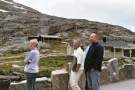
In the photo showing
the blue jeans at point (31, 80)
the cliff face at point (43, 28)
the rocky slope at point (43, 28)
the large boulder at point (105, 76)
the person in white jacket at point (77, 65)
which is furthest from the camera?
the cliff face at point (43, 28)

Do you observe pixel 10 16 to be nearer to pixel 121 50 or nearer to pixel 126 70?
pixel 121 50

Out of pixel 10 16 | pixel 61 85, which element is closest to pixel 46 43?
pixel 10 16

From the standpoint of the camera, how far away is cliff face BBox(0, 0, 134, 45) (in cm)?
13525

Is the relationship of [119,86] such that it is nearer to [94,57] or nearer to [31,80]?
[94,57]

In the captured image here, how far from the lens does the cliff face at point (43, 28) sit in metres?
135

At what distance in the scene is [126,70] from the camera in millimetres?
27891

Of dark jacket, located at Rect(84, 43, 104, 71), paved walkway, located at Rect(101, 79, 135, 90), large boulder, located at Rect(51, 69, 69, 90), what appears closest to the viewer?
dark jacket, located at Rect(84, 43, 104, 71)

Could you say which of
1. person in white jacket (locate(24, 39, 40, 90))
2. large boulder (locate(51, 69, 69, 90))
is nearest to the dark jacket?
person in white jacket (locate(24, 39, 40, 90))

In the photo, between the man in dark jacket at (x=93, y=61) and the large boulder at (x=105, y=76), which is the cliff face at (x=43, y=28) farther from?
the man in dark jacket at (x=93, y=61)

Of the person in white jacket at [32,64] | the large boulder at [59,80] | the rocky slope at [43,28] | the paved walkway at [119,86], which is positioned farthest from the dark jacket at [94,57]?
the rocky slope at [43,28]

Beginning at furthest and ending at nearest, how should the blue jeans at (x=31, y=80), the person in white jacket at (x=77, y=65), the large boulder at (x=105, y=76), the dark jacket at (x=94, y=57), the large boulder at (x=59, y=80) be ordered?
the large boulder at (x=105, y=76) → the large boulder at (x=59, y=80) → the person in white jacket at (x=77, y=65) → the blue jeans at (x=31, y=80) → the dark jacket at (x=94, y=57)

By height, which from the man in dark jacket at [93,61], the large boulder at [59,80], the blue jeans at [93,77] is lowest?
the large boulder at [59,80]

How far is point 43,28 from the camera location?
140 meters

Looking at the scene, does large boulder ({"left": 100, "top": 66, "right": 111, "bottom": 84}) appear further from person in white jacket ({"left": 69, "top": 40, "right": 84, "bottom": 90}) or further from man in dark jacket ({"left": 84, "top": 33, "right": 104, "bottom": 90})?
man in dark jacket ({"left": 84, "top": 33, "right": 104, "bottom": 90})
